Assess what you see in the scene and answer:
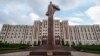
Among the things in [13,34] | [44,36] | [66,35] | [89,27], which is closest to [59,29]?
[66,35]

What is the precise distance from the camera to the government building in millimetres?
49156

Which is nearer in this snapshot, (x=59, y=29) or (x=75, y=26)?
(x=59, y=29)

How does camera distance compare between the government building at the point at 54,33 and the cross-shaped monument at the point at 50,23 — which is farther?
the government building at the point at 54,33

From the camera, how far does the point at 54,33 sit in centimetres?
4838

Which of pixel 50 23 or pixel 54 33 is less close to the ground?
pixel 54 33

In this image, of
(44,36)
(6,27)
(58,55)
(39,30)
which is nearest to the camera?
(58,55)

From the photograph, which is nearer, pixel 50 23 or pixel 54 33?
pixel 50 23

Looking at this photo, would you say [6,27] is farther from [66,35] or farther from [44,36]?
[66,35]

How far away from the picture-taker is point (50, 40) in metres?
10.4

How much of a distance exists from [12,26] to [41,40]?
15273 millimetres

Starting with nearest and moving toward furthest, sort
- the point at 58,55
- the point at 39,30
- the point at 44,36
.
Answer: the point at 58,55 < the point at 44,36 < the point at 39,30

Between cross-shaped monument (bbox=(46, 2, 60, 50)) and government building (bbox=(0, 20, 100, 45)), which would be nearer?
cross-shaped monument (bbox=(46, 2, 60, 50))

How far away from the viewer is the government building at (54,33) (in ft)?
161

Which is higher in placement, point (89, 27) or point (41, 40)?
point (89, 27)
